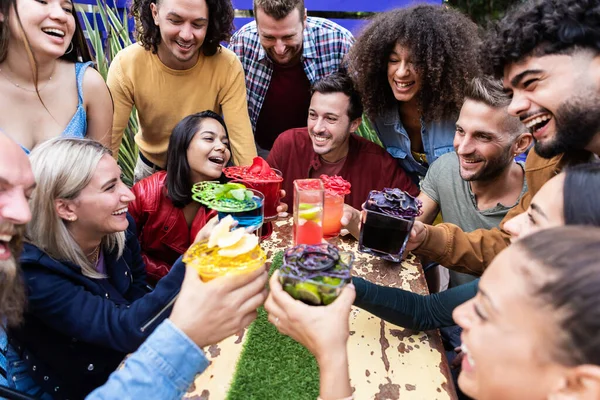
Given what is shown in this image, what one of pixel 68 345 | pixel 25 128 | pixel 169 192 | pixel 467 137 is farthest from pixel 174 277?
pixel 467 137

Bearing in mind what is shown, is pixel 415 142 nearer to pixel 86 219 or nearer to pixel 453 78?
pixel 453 78

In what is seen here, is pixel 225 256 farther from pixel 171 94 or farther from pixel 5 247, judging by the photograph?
pixel 171 94

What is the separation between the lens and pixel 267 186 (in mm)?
1957

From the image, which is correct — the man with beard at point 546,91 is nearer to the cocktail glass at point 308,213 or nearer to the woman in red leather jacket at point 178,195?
the cocktail glass at point 308,213

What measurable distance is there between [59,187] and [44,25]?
2.91 ft

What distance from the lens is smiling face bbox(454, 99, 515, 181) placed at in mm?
2166

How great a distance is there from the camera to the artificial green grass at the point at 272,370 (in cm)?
129

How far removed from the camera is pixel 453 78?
2.59 metres

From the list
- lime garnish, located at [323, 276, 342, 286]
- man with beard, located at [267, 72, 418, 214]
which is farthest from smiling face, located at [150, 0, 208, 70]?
lime garnish, located at [323, 276, 342, 286]

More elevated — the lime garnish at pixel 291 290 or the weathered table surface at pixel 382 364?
the lime garnish at pixel 291 290

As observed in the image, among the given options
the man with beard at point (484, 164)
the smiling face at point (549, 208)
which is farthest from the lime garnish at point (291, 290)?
the man with beard at point (484, 164)

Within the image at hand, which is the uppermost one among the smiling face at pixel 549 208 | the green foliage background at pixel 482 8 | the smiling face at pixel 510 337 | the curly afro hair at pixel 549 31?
the green foliage background at pixel 482 8

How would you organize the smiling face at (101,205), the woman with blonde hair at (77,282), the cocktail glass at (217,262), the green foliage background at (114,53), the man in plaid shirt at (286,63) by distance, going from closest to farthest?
the cocktail glass at (217,262) → the woman with blonde hair at (77,282) → the smiling face at (101,205) → the man in plaid shirt at (286,63) → the green foliage background at (114,53)

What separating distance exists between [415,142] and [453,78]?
475 mm
